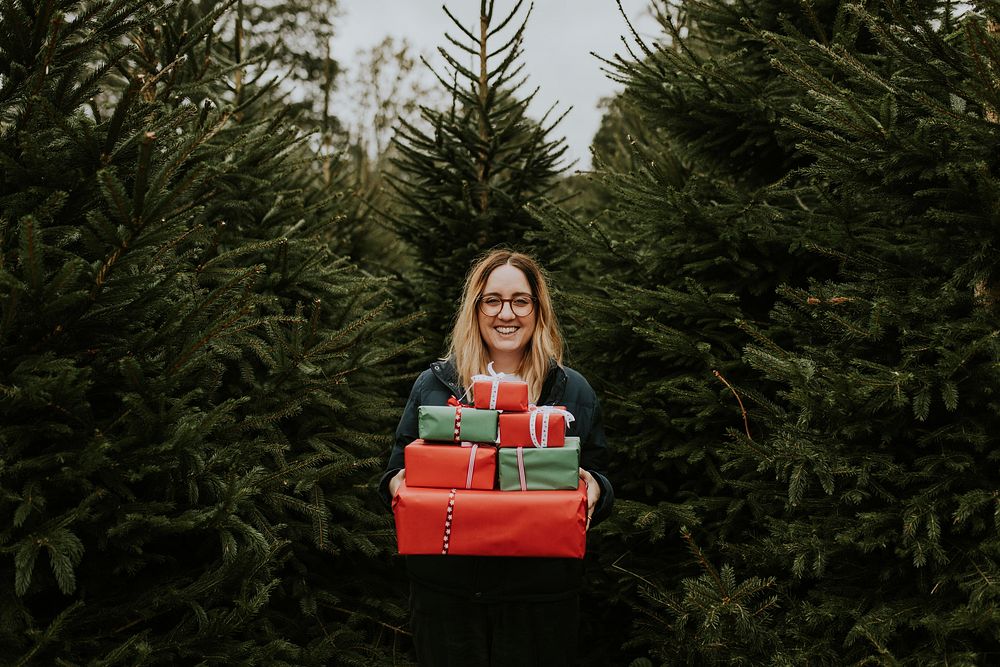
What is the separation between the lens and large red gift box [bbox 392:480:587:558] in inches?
83.4

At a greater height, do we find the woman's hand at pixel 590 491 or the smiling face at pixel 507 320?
the smiling face at pixel 507 320

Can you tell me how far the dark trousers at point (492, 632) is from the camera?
7.90ft

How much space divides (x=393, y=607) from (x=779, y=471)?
2206mm

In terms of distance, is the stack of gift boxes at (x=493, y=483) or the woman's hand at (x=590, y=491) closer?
the stack of gift boxes at (x=493, y=483)

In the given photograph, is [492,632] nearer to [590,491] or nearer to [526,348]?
[590,491]

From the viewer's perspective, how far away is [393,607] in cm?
344

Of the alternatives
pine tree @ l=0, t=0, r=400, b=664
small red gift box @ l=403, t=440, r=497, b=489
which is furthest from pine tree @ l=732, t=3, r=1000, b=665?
pine tree @ l=0, t=0, r=400, b=664

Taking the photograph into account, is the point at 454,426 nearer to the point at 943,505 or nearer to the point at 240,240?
the point at 943,505

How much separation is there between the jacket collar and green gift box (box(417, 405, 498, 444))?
0.41m

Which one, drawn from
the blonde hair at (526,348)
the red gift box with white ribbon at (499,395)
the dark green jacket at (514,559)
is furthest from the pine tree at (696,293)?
the red gift box with white ribbon at (499,395)

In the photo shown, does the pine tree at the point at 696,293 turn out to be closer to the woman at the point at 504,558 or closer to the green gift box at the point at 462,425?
the woman at the point at 504,558

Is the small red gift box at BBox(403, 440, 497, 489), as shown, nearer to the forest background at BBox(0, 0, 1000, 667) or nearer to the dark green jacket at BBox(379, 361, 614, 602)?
the dark green jacket at BBox(379, 361, 614, 602)

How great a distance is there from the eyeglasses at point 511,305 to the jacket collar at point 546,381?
0.90ft

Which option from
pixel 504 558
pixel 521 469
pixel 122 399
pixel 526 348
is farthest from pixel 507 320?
pixel 122 399
